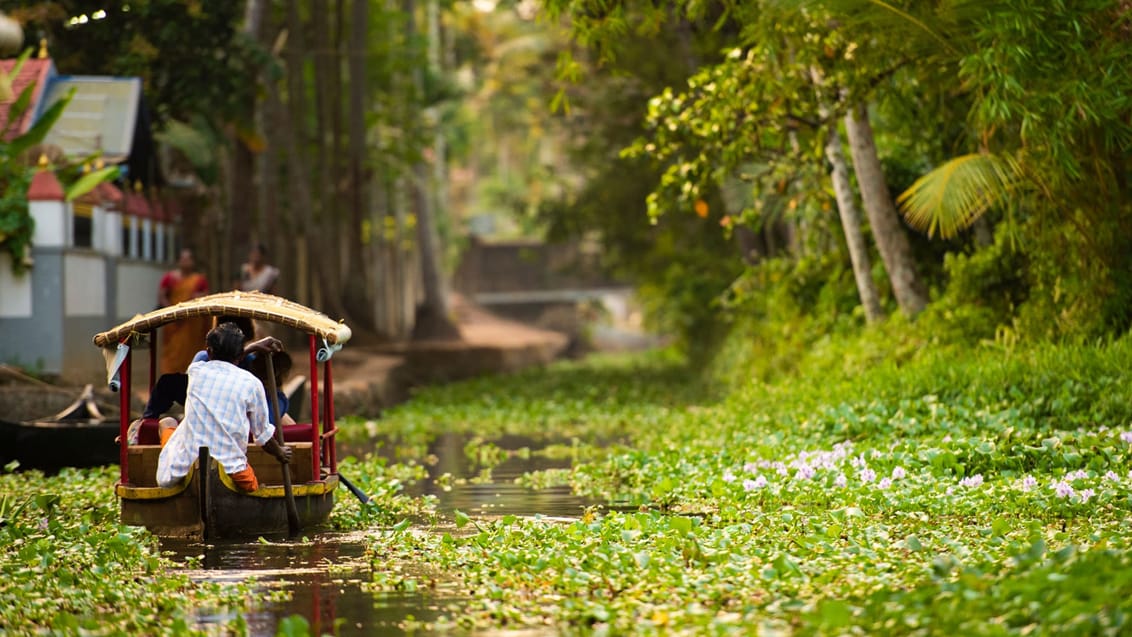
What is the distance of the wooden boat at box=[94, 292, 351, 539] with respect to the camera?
11805 mm

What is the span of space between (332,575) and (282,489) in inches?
78.6

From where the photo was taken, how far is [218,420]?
11617 millimetres

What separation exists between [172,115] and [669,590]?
21.9 metres

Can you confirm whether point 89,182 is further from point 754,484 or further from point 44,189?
point 754,484

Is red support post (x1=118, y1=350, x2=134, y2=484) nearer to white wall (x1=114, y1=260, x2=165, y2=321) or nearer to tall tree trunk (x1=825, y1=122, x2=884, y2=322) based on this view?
tall tree trunk (x1=825, y1=122, x2=884, y2=322)

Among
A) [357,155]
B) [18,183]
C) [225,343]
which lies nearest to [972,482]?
[225,343]

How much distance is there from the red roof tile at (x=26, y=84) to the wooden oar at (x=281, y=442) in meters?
11.4

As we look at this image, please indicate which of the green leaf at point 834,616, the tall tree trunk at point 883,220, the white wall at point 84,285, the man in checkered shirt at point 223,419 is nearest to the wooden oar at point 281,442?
the man in checkered shirt at point 223,419

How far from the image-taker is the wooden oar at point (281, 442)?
12.0 metres

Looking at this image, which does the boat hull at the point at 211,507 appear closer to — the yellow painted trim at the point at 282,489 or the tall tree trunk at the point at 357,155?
the yellow painted trim at the point at 282,489

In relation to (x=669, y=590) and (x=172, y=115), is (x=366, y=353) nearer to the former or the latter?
(x=172, y=115)

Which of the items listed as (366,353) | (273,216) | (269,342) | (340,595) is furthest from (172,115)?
(340,595)

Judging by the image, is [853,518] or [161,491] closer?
[853,518]

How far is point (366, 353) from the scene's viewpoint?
34906 mm
